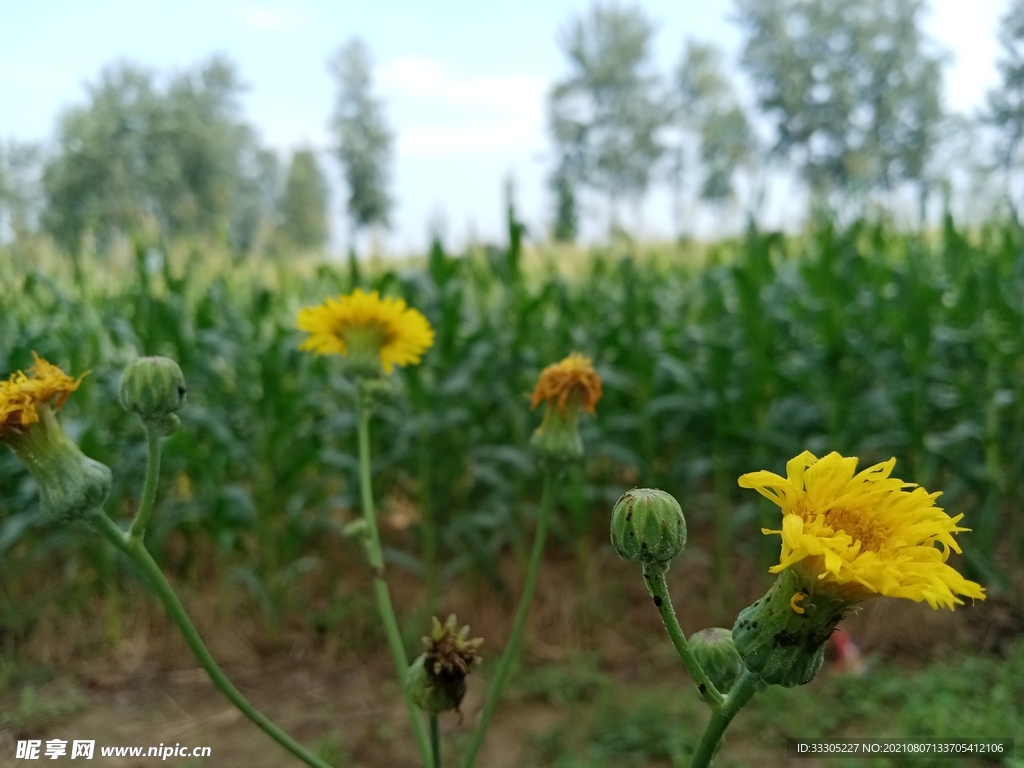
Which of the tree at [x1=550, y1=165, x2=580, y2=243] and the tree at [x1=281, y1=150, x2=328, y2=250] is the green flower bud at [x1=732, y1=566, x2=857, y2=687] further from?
the tree at [x1=281, y1=150, x2=328, y2=250]

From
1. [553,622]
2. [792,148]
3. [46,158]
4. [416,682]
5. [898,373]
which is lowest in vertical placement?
[553,622]

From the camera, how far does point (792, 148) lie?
381 cm

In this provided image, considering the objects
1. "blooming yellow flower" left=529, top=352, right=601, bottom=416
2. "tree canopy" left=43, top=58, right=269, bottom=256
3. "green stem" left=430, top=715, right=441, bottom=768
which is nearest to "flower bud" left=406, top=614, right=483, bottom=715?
"green stem" left=430, top=715, right=441, bottom=768

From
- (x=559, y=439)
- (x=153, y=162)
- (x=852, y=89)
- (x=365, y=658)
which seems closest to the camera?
(x=559, y=439)

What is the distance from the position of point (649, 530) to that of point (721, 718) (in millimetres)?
111

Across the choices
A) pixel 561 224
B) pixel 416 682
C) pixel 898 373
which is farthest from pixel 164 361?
pixel 561 224

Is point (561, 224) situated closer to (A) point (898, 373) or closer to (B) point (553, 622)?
(A) point (898, 373)

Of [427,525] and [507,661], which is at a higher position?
[507,661]

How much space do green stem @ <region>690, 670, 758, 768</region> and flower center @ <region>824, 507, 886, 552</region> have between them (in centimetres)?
10

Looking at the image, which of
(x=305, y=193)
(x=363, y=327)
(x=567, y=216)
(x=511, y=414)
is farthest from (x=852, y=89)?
(x=305, y=193)

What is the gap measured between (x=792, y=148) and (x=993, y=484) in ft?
7.48

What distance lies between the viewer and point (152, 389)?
59cm

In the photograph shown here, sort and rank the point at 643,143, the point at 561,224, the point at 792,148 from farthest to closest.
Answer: the point at 643,143
the point at 792,148
the point at 561,224

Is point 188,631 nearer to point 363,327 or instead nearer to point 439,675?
point 439,675
